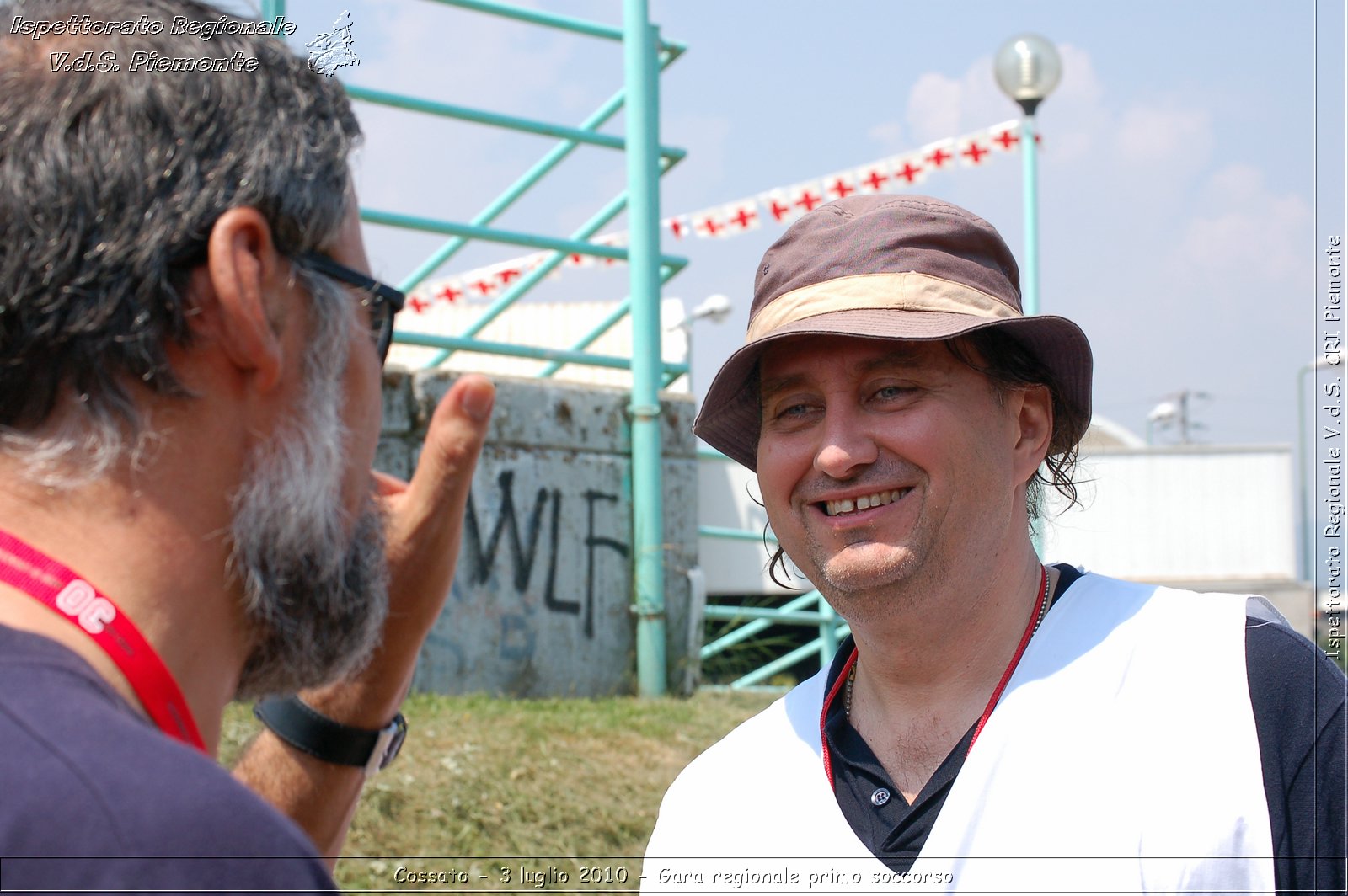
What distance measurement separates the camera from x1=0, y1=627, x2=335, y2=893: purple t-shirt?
94 centimetres

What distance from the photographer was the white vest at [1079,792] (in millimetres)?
1725

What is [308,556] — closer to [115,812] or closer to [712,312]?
[115,812]

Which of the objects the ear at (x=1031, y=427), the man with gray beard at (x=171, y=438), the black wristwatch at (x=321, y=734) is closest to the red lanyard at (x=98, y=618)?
the man with gray beard at (x=171, y=438)

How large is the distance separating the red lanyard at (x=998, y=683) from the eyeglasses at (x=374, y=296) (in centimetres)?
108

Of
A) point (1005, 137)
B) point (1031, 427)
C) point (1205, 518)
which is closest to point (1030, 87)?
point (1005, 137)

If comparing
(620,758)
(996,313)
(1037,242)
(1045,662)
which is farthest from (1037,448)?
(1037,242)

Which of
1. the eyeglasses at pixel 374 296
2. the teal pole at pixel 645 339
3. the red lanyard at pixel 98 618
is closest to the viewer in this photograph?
the red lanyard at pixel 98 618

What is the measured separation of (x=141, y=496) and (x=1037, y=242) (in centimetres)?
714

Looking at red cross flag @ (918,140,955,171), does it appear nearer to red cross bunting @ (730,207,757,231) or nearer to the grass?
red cross bunting @ (730,207,757,231)

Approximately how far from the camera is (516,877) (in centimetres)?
388

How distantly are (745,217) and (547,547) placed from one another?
17.1 ft

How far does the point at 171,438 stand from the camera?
4.02ft

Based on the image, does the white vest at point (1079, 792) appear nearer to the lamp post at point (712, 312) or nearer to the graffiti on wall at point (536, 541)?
the graffiti on wall at point (536, 541)

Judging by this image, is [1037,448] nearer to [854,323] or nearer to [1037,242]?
[854,323]
